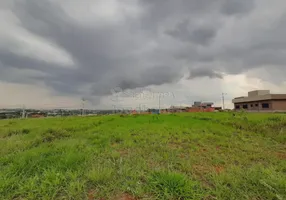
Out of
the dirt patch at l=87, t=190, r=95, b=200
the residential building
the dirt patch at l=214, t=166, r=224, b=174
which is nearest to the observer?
the dirt patch at l=87, t=190, r=95, b=200

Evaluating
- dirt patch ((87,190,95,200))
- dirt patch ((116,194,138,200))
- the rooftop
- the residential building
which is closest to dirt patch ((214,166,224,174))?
dirt patch ((116,194,138,200))

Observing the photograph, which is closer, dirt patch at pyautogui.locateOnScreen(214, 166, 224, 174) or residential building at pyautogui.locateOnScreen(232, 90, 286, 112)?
dirt patch at pyautogui.locateOnScreen(214, 166, 224, 174)

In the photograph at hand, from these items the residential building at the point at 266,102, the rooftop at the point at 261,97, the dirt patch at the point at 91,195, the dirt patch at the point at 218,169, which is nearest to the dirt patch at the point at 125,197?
the dirt patch at the point at 91,195

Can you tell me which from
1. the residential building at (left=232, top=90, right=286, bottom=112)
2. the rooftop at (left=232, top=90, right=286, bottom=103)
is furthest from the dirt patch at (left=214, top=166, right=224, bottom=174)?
the rooftop at (left=232, top=90, right=286, bottom=103)

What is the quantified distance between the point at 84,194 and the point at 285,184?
2833mm

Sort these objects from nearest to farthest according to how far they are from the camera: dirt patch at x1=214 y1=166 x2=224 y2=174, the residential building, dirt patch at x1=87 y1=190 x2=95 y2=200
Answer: dirt patch at x1=87 y1=190 x2=95 y2=200 < dirt patch at x1=214 y1=166 x2=224 y2=174 < the residential building

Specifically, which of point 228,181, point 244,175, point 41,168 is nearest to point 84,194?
point 41,168

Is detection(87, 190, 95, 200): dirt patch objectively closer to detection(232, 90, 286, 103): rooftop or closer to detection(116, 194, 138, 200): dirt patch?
detection(116, 194, 138, 200): dirt patch

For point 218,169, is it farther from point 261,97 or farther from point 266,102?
point 261,97

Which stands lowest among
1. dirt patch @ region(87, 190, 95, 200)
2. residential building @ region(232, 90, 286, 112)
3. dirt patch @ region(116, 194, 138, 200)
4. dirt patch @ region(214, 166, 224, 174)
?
dirt patch @ region(116, 194, 138, 200)

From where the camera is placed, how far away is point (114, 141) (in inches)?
232

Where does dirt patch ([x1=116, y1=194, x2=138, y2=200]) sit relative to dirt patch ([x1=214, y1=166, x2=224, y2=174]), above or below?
→ below

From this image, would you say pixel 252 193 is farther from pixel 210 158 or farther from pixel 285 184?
pixel 210 158

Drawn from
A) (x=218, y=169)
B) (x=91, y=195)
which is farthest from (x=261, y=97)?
(x=91, y=195)
